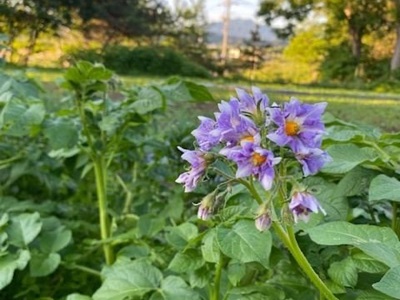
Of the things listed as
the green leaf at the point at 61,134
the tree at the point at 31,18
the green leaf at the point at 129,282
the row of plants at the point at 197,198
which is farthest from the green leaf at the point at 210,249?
the tree at the point at 31,18

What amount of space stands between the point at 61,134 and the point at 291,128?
663mm

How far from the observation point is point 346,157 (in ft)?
2.55

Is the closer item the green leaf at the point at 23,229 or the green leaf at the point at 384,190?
the green leaf at the point at 384,190

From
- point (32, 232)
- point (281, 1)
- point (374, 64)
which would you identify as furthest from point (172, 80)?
point (281, 1)

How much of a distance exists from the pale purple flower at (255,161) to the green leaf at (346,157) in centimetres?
24

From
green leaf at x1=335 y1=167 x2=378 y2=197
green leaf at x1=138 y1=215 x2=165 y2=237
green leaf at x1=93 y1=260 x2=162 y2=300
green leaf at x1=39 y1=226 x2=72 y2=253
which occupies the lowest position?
green leaf at x1=39 y1=226 x2=72 y2=253

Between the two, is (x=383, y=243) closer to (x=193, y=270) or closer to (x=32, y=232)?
(x=193, y=270)

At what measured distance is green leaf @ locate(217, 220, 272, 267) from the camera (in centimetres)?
67

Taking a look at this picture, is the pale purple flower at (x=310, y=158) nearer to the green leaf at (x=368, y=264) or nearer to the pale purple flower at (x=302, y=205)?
the pale purple flower at (x=302, y=205)

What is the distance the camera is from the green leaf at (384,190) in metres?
0.66

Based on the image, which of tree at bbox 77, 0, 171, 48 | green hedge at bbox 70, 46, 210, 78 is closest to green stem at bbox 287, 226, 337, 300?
green hedge at bbox 70, 46, 210, 78

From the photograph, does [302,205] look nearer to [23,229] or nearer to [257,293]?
[257,293]

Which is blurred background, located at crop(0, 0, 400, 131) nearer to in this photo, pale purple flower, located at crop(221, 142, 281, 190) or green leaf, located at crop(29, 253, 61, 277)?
green leaf, located at crop(29, 253, 61, 277)

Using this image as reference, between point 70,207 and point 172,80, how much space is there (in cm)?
48
